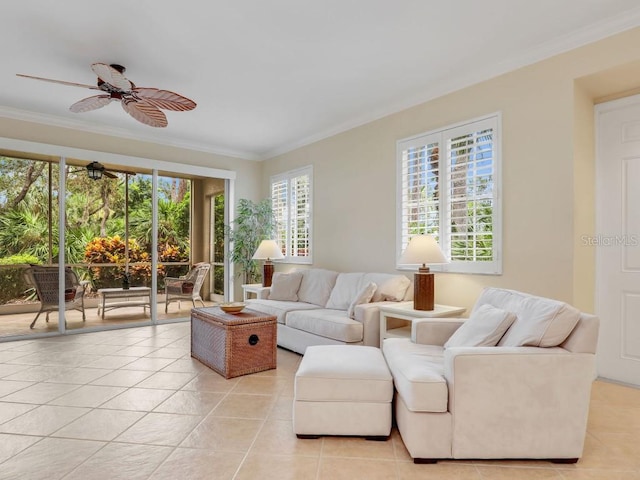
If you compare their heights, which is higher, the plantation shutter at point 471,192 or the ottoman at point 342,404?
the plantation shutter at point 471,192

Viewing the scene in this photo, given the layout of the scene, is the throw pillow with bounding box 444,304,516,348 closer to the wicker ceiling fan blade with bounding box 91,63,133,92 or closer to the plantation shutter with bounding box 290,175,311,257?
the wicker ceiling fan blade with bounding box 91,63,133,92

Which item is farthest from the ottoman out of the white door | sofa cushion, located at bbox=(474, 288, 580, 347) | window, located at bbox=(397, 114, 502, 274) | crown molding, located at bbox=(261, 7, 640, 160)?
crown molding, located at bbox=(261, 7, 640, 160)

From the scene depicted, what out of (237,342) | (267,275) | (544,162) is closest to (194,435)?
(237,342)

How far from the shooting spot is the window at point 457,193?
3.69 m

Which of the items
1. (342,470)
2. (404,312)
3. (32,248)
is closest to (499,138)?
(404,312)

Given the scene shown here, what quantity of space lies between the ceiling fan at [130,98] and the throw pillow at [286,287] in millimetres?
2451

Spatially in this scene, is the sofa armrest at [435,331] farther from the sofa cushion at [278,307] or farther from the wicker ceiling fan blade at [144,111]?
the wicker ceiling fan blade at [144,111]

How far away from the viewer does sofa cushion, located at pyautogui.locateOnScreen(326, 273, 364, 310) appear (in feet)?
14.9

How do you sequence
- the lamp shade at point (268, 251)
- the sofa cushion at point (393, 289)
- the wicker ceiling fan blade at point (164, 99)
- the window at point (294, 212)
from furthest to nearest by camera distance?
the window at point (294, 212) → the lamp shade at point (268, 251) → the sofa cushion at point (393, 289) → the wicker ceiling fan blade at point (164, 99)

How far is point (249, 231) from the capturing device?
21.7 ft

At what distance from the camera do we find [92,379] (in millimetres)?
3447

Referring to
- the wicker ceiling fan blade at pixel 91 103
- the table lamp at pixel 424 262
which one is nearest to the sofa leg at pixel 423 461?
the table lamp at pixel 424 262

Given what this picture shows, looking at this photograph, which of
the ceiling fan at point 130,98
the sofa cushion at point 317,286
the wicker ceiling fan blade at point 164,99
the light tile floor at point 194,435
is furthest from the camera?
the sofa cushion at point 317,286

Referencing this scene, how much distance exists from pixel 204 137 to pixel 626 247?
17.8ft
